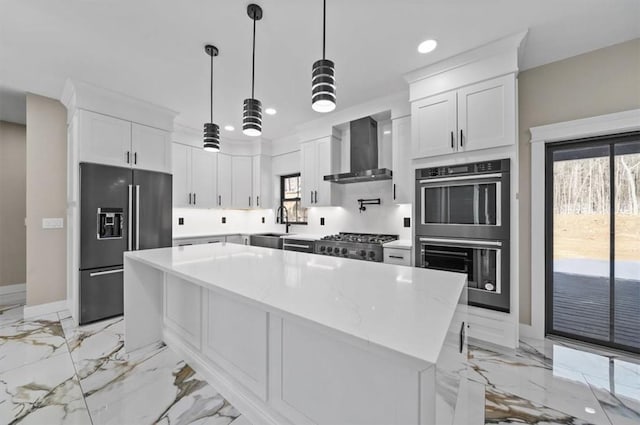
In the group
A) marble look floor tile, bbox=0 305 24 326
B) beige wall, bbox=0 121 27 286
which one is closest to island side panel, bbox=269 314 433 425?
marble look floor tile, bbox=0 305 24 326

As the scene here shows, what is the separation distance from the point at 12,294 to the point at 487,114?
6292 millimetres

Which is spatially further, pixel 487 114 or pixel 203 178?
pixel 203 178

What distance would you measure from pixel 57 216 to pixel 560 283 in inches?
223

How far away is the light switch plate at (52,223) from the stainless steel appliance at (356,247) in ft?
10.5

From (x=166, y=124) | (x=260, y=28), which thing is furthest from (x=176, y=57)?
(x=166, y=124)

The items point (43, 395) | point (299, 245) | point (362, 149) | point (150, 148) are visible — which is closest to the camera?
point (43, 395)

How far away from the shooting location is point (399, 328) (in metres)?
0.76

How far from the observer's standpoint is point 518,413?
158 centimetres

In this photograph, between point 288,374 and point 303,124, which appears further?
point 303,124

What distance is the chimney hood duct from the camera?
3475mm

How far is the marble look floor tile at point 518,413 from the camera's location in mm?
1517

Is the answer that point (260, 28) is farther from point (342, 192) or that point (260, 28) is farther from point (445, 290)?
point (342, 192)

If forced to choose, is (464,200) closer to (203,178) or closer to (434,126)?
(434,126)

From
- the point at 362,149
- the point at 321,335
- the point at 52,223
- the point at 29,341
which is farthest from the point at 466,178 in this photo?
the point at 52,223
